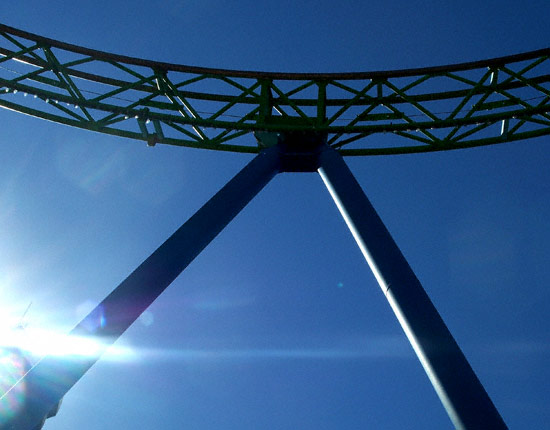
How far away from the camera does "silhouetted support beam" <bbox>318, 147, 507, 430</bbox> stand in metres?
4.81

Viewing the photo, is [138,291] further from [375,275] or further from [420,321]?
[420,321]

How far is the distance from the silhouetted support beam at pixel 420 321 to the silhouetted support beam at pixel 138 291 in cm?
126

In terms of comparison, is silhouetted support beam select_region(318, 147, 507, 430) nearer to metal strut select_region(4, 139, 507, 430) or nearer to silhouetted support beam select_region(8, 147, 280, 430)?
metal strut select_region(4, 139, 507, 430)

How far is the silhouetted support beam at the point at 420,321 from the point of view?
4809mm

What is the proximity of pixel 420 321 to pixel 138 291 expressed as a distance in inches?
113

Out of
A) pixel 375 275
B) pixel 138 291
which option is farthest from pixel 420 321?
pixel 138 291

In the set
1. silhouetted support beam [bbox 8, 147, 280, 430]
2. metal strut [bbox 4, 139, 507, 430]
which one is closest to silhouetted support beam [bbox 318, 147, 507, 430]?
metal strut [bbox 4, 139, 507, 430]

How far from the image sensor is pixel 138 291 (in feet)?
19.8

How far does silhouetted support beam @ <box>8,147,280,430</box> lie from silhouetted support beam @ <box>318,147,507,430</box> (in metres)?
1.26

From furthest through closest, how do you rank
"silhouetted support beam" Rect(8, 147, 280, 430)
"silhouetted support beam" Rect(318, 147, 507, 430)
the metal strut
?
"silhouetted support beam" Rect(8, 147, 280, 430) → the metal strut → "silhouetted support beam" Rect(318, 147, 507, 430)

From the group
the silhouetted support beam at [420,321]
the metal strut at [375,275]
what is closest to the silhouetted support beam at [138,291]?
the metal strut at [375,275]

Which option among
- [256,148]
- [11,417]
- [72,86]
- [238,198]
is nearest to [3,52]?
[72,86]

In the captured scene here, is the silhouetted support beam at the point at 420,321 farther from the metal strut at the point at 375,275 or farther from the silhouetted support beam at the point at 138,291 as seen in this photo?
the silhouetted support beam at the point at 138,291

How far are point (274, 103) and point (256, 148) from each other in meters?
0.87
